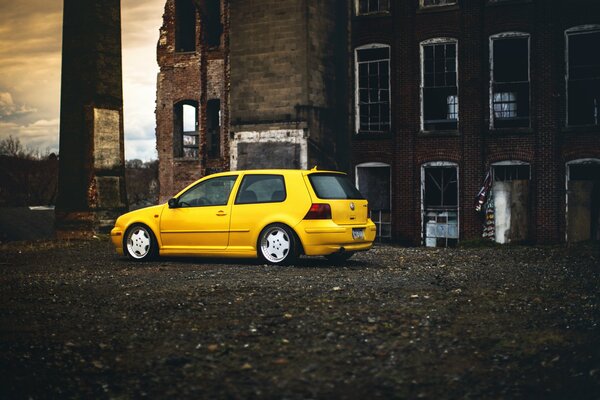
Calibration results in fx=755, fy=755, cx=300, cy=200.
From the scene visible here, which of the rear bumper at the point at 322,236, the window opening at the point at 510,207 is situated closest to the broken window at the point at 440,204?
the window opening at the point at 510,207

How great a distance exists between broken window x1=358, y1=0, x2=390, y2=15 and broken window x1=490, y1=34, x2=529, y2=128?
3.84 m

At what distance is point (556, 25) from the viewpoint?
2261cm

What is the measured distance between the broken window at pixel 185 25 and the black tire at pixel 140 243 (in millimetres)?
18918

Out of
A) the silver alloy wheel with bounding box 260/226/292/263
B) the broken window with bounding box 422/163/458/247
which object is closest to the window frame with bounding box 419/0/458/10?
the broken window with bounding box 422/163/458/247

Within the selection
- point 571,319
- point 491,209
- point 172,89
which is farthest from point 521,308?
point 172,89

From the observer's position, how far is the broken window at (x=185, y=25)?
102 ft

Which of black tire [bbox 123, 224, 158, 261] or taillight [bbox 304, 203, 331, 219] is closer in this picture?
taillight [bbox 304, 203, 331, 219]

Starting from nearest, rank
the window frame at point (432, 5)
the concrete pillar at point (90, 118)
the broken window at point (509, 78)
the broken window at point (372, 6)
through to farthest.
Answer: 1. the concrete pillar at point (90, 118)
2. the broken window at point (509, 78)
3. the window frame at point (432, 5)
4. the broken window at point (372, 6)

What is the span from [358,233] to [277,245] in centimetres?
136

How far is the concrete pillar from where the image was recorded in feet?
69.8

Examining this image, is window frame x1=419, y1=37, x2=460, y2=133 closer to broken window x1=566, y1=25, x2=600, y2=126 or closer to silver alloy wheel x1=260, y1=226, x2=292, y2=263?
broken window x1=566, y1=25, x2=600, y2=126

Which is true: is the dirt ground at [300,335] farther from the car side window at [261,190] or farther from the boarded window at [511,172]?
the boarded window at [511,172]

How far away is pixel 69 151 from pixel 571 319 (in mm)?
17232

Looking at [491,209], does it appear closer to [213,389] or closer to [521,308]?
[521,308]
